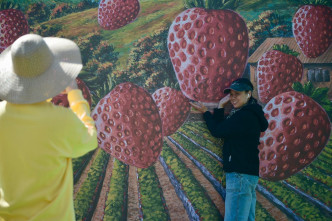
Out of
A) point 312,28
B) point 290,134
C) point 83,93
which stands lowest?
point 290,134

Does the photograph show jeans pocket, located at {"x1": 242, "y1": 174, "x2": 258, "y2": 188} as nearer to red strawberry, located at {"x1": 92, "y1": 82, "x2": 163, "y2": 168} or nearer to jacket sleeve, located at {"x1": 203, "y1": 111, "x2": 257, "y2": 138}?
jacket sleeve, located at {"x1": 203, "y1": 111, "x2": 257, "y2": 138}

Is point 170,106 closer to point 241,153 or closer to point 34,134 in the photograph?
point 241,153

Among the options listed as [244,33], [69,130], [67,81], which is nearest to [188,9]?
[244,33]

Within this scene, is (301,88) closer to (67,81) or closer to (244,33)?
(244,33)

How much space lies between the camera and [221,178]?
2371mm

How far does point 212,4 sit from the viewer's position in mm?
2330

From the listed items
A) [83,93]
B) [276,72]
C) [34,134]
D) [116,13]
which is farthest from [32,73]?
[276,72]

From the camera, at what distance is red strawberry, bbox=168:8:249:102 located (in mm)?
2297

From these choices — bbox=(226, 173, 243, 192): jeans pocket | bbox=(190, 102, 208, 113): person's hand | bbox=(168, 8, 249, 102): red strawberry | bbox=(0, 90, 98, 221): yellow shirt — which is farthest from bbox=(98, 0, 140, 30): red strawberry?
bbox=(226, 173, 243, 192): jeans pocket

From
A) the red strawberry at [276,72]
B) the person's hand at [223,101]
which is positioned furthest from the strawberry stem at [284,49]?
the person's hand at [223,101]

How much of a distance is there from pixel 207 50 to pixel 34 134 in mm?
1449

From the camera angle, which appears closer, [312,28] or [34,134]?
[34,134]

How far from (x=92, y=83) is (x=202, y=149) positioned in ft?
3.28

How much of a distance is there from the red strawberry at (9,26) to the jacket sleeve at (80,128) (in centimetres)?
119
